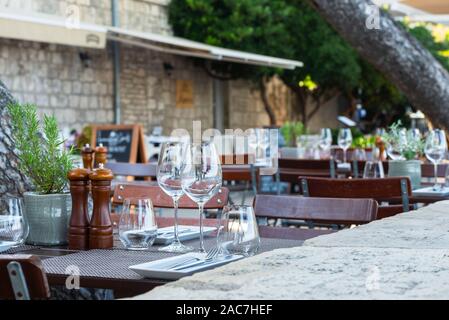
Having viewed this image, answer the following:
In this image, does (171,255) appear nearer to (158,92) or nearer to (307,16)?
(158,92)

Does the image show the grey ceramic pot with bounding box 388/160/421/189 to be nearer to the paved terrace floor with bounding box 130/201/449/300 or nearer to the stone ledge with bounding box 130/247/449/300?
the paved terrace floor with bounding box 130/201/449/300

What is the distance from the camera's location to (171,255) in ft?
8.55

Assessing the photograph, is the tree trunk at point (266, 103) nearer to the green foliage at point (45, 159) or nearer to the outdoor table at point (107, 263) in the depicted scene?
the green foliage at point (45, 159)

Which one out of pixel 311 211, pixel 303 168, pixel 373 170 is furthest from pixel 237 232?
pixel 303 168

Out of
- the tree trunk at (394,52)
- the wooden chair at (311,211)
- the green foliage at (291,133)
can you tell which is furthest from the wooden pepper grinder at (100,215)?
the green foliage at (291,133)

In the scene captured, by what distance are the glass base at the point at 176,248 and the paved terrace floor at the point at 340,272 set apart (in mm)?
446

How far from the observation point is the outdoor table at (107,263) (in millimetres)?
2172

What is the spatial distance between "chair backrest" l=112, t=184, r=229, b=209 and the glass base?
0.86 metres

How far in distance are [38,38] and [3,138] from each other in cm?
947

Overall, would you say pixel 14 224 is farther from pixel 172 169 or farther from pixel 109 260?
pixel 172 169

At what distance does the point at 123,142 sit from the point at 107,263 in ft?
23.5

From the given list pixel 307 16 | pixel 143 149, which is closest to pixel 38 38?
pixel 143 149

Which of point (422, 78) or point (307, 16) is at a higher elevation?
point (307, 16)

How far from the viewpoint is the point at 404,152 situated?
5504mm
